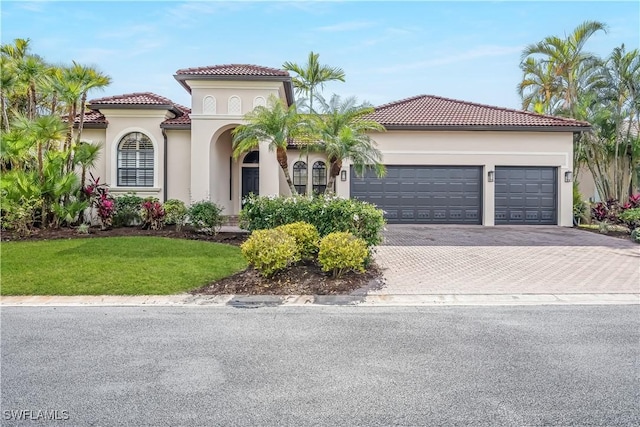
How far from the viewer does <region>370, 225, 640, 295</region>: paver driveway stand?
830 centimetres

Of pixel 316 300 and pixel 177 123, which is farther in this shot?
pixel 177 123

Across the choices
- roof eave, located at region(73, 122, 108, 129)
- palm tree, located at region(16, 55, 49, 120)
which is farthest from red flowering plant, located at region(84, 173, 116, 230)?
palm tree, located at region(16, 55, 49, 120)

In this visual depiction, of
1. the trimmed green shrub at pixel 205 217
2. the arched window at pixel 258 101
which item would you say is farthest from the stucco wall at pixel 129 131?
the arched window at pixel 258 101

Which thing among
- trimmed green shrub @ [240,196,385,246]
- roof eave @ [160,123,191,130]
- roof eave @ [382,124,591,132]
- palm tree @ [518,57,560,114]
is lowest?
trimmed green shrub @ [240,196,385,246]

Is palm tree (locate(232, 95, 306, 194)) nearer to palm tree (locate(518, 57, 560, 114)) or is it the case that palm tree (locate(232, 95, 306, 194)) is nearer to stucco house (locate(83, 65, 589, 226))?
stucco house (locate(83, 65, 589, 226))

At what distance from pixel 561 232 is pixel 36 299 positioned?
17136mm

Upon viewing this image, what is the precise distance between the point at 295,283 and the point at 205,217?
21.4ft

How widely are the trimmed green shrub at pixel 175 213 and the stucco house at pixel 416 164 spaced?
2305 millimetres

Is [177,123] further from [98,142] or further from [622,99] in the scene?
[622,99]

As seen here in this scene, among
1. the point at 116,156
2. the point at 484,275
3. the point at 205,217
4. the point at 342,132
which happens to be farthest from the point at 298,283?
the point at 116,156

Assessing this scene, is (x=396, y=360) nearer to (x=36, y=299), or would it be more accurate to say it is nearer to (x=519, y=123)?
(x=36, y=299)

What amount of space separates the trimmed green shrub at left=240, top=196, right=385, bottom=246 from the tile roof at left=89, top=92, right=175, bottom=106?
9.08m

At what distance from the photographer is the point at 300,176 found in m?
19.0

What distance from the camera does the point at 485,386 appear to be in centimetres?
384
